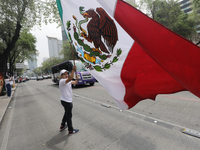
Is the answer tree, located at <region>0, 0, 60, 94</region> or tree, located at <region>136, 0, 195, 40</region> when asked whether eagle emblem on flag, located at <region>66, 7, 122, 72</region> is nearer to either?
tree, located at <region>0, 0, 60, 94</region>

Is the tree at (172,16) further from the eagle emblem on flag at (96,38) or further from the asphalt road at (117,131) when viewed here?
the eagle emblem on flag at (96,38)

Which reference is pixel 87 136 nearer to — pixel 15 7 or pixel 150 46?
pixel 150 46

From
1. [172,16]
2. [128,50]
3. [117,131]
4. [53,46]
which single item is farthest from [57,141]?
[53,46]

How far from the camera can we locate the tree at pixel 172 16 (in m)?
21.5

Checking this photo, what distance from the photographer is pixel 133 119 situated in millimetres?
4113

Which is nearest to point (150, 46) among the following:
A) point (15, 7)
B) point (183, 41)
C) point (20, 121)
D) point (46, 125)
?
point (183, 41)

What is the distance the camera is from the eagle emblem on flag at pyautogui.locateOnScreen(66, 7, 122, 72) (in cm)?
194

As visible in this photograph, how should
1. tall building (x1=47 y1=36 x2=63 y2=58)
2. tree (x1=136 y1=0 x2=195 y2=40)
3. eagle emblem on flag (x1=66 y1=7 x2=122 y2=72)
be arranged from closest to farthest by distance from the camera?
1. eagle emblem on flag (x1=66 y1=7 x2=122 y2=72)
2. tree (x1=136 y1=0 x2=195 y2=40)
3. tall building (x1=47 y1=36 x2=63 y2=58)

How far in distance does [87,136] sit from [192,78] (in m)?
2.98

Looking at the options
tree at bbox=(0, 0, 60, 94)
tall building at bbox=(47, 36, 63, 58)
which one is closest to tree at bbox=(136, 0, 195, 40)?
tree at bbox=(0, 0, 60, 94)

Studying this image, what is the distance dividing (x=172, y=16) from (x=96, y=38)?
2576 centimetres

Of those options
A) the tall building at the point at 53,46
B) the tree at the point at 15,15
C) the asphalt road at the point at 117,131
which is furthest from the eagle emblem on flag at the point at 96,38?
the tall building at the point at 53,46

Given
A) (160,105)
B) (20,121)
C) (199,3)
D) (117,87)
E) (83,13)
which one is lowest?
(20,121)

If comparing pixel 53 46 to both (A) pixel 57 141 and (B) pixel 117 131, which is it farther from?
(B) pixel 117 131
